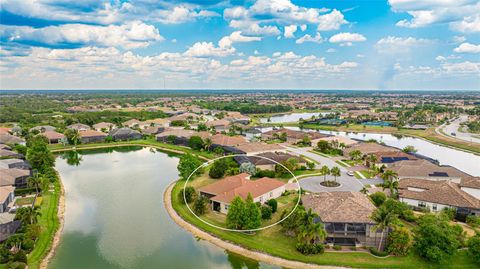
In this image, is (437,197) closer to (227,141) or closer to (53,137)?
(227,141)

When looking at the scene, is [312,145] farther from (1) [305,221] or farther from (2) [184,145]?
(1) [305,221]

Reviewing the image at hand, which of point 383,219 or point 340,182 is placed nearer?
point 383,219

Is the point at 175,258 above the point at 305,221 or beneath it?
beneath

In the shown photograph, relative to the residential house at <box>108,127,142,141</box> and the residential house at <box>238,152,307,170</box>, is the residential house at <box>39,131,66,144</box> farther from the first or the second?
the residential house at <box>238,152,307,170</box>

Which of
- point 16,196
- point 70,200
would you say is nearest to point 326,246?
point 70,200

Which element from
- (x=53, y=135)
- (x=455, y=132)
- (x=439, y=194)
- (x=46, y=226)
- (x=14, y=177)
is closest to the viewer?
(x=46, y=226)

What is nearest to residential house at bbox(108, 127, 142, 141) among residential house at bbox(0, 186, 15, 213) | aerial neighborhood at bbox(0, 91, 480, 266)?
aerial neighborhood at bbox(0, 91, 480, 266)

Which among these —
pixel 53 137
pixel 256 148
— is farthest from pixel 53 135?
pixel 256 148

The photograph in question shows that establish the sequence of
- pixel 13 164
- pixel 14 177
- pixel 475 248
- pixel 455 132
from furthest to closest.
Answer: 1. pixel 455 132
2. pixel 13 164
3. pixel 14 177
4. pixel 475 248

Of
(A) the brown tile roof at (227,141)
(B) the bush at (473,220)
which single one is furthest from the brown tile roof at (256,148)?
(B) the bush at (473,220)
